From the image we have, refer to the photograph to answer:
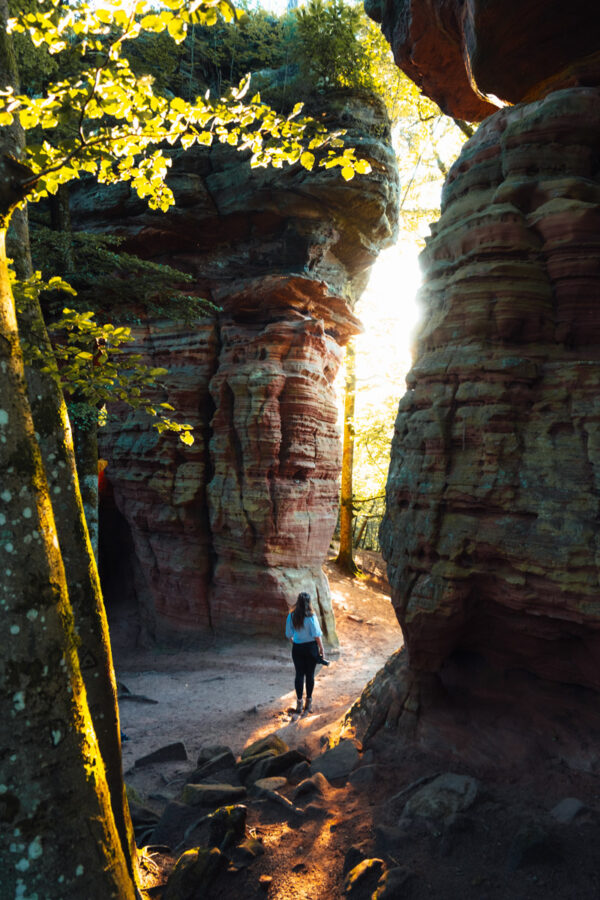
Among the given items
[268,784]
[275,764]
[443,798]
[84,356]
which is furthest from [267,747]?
[84,356]

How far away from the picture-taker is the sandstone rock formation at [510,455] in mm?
5363

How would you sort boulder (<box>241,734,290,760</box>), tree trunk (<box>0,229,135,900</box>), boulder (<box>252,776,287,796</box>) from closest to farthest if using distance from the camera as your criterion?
1. tree trunk (<box>0,229,135,900</box>)
2. boulder (<box>252,776,287,796</box>)
3. boulder (<box>241,734,290,760</box>)

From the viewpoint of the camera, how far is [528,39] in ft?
23.2

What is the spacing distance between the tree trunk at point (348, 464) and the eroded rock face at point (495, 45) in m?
12.7

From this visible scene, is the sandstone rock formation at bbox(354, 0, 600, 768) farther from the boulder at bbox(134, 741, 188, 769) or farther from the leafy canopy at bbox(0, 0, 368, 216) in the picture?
the boulder at bbox(134, 741, 188, 769)

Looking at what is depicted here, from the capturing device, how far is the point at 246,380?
49.6 feet

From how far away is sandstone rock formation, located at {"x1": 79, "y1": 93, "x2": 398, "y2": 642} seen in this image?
15109 mm

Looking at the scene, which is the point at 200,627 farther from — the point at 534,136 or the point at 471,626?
the point at 534,136

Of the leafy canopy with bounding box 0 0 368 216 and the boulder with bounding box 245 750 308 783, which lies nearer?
the leafy canopy with bounding box 0 0 368 216

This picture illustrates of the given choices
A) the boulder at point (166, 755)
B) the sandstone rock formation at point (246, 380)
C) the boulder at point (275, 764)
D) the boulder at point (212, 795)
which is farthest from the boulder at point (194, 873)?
the sandstone rock formation at point (246, 380)

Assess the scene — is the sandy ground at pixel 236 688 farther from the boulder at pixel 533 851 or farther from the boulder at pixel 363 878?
the boulder at pixel 533 851

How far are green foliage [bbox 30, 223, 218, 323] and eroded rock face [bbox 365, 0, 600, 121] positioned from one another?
6089mm

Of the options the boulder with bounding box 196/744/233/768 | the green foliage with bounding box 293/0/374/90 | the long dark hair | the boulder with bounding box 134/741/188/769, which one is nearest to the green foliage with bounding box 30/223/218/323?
the long dark hair

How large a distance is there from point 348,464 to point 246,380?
8.67 m
